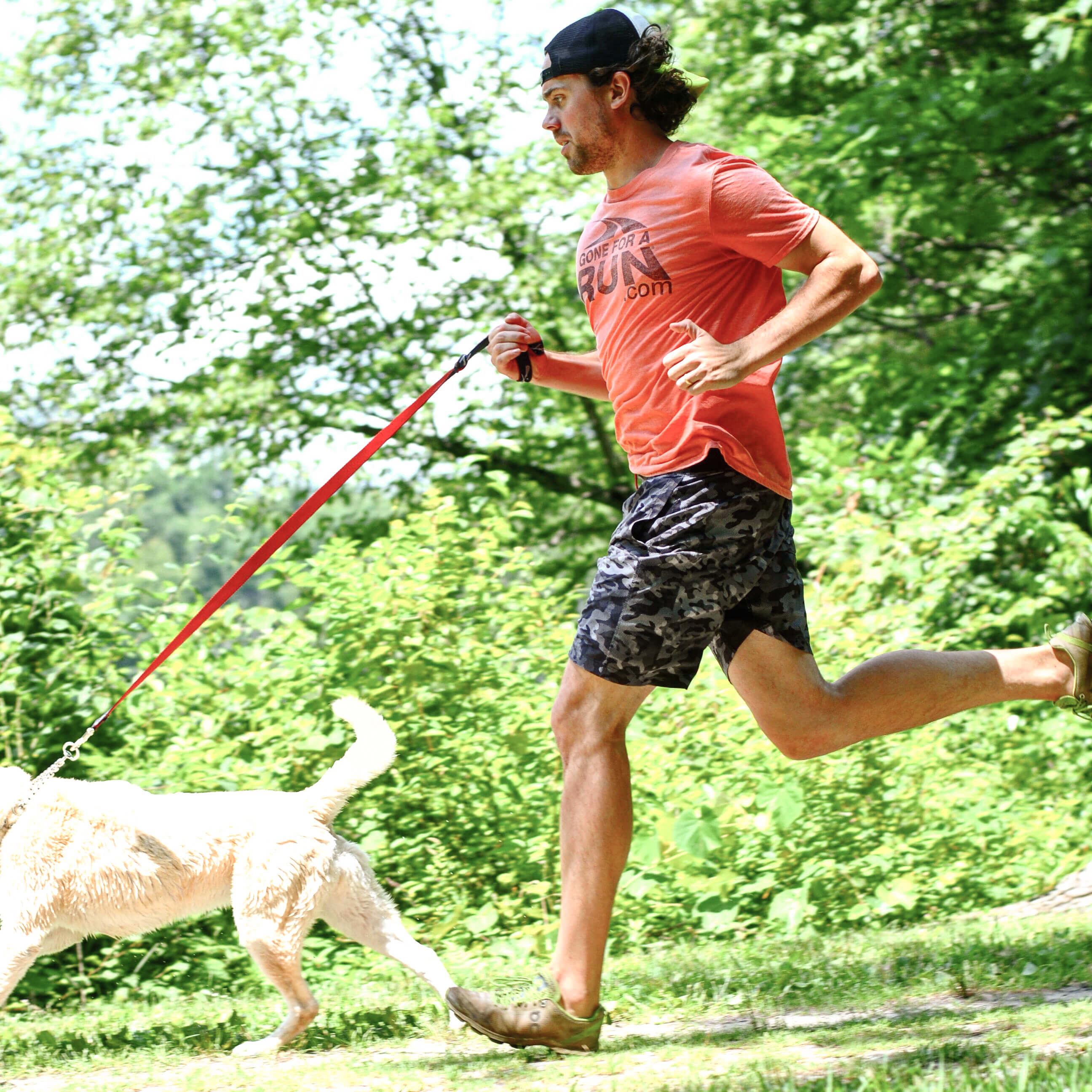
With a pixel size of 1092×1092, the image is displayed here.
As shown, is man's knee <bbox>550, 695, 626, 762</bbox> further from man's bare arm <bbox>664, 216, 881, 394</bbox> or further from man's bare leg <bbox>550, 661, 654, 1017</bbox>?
man's bare arm <bbox>664, 216, 881, 394</bbox>

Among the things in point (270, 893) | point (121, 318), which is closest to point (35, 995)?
point (270, 893)

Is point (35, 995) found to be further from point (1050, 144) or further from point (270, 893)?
point (1050, 144)

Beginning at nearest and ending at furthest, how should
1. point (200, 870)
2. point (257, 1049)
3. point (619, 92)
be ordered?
1. point (619, 92)
2. point (257, 1049)
3. point (200, 870)

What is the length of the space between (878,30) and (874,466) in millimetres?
3621

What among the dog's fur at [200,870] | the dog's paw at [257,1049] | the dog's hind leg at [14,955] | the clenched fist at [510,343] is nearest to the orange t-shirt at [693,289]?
the clenched fist at [510,343]

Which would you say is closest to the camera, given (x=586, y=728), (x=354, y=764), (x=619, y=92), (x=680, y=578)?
(x=680, y=578)

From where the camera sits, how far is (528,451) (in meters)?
10.5

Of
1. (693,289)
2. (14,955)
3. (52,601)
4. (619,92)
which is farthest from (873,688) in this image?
(52,601)

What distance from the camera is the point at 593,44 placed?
9.67 feet

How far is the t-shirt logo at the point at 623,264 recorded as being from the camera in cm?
285

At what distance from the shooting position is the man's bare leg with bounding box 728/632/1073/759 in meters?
2.89

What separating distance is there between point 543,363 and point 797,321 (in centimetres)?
91

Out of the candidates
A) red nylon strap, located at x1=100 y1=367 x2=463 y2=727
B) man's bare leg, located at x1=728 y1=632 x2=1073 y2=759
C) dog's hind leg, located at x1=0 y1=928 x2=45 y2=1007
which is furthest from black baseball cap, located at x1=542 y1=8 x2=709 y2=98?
dog's hind leg, located at x1=0 y1=928 x2=45 y2=1007

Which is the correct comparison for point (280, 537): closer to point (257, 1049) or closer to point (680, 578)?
point (680, 578)
